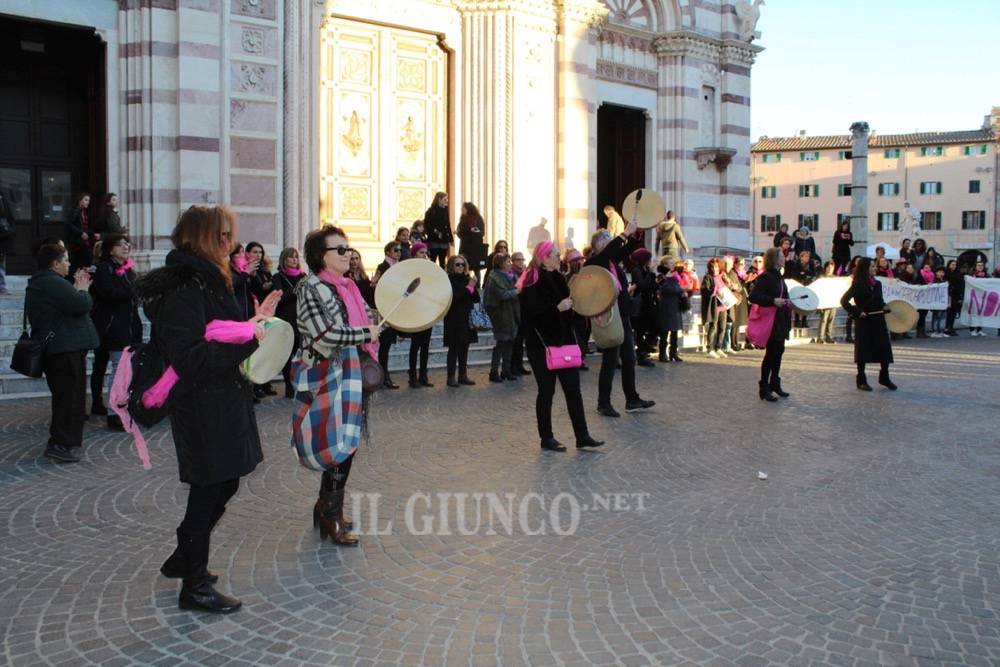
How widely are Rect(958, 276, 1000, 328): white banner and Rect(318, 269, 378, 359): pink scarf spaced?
22.9 metres

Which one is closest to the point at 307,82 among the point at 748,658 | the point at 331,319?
the point at 331,319

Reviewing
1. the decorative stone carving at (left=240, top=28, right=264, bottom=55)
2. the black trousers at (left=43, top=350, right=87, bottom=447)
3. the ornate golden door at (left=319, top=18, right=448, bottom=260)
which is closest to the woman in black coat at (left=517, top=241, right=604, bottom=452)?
the black trousers at (left=43, top=350, right=87, bottom=447)

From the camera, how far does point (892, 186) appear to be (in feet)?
250

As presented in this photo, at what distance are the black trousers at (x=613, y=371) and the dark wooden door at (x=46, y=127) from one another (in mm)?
9603

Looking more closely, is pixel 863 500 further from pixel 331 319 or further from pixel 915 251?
pixel 915 251

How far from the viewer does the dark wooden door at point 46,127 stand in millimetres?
16297

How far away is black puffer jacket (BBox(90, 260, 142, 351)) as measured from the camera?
9.82m

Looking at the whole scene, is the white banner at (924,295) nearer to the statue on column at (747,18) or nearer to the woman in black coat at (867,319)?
the statue on column at (747,18)

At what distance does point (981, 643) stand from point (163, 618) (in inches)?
154

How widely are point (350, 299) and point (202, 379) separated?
134cm

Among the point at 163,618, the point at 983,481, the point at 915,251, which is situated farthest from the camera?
the point at 915,251

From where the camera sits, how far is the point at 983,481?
25.8ft

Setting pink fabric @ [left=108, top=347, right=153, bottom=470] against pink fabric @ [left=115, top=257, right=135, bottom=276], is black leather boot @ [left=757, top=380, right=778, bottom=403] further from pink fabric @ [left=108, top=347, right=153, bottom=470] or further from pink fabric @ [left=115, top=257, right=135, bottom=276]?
pink fabric @ [left=108, top=347, right=153, bottom=470]

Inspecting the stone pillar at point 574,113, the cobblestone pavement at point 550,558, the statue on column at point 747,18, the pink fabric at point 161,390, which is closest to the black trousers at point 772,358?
the cobblestone pavement at point 550,558
